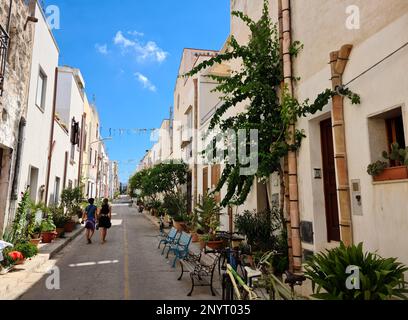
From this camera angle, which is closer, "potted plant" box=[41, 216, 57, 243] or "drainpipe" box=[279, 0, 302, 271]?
"drainpipe" box=[279, 0, 302, 271]

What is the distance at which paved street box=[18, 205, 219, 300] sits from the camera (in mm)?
5578

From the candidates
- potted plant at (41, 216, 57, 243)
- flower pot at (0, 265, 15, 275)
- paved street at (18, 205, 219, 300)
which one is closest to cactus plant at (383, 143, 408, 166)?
paved street at (18, 205, 219, 300)

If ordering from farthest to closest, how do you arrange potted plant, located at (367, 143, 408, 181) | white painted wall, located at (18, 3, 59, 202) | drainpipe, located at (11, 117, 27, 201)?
white painted wall, located at (18, 3, 59, 202), drainpipe, located at (11, 117, 27, 201), potted plant, located at (367, 143, 408, 181)

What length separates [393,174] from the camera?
395 cm

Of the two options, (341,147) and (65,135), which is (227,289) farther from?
(65,135)

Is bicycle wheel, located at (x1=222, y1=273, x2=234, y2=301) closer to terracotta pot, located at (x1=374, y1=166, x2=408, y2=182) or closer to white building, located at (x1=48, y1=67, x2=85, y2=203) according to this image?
terracotta pot, located at (x1=374, y1=166, x2=408, y2=182)

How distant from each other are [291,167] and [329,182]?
0.78 meters

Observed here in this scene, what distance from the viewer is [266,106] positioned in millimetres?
6730

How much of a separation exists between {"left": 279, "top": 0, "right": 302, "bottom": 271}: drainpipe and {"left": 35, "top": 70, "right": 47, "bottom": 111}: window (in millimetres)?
7963

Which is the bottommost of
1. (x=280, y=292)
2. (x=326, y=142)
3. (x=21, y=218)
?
(x=280, y=292)

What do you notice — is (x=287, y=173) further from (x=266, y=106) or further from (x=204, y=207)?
(x=204, y=207)

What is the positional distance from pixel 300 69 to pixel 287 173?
2120 millimetres
